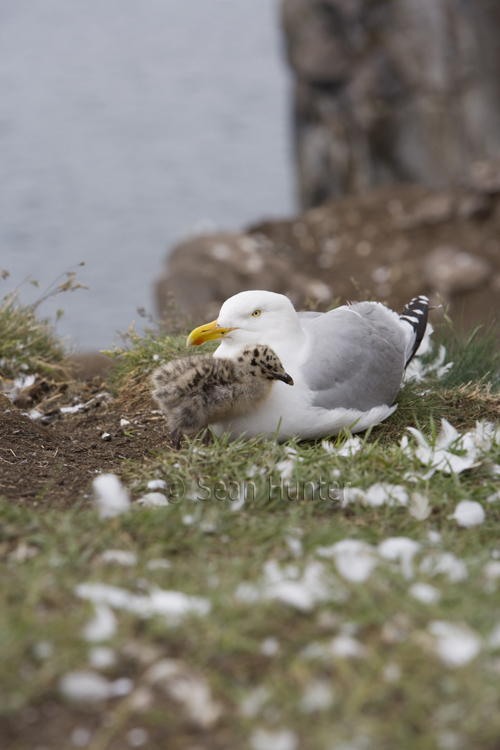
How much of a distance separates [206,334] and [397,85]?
10.7 meters

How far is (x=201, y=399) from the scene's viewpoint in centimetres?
324

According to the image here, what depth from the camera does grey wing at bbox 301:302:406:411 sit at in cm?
349

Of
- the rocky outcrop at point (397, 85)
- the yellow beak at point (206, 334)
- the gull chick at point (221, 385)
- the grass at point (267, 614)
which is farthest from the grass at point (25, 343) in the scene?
the rocky outcrop at point (397, 85)

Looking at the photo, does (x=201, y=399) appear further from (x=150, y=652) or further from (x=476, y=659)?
(x=476, y=659)

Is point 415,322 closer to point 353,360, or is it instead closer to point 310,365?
point 353,360

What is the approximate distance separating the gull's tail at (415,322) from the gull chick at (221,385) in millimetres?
1112

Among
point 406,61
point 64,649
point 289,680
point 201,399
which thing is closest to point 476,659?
point 289,680

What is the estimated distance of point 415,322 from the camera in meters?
4.18

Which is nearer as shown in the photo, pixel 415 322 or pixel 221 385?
pixel 221 385

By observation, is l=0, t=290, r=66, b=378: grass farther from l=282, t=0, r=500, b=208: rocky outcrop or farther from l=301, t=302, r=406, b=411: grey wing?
l=282, t=0, r=500, b=208: rocky outcrop

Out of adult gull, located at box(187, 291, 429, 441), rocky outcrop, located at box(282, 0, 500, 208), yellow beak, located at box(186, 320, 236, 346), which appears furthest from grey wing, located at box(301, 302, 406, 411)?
rocky outcrop, located at box(282, 0, 500, 208)

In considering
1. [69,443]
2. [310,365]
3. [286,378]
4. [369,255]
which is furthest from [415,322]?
[369,255]

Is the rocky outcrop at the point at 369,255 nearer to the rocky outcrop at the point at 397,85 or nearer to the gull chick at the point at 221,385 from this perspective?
the rocky outcrop at the point at 397,85

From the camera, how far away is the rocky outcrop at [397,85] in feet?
39.8
